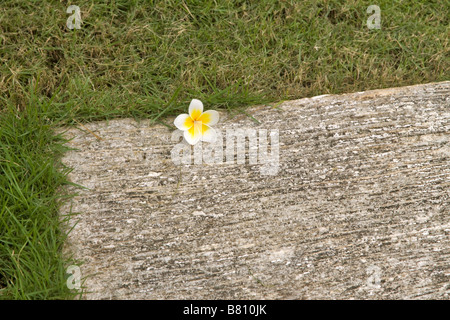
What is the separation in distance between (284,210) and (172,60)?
3.55ft

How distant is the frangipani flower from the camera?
2.19 metres

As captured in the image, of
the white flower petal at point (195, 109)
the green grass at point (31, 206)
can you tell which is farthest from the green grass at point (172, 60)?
the white flower petal at point (195, 109)

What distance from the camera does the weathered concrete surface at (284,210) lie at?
75.1 inches

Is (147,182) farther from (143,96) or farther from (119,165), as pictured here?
(143,96)

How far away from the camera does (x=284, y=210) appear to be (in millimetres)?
2049

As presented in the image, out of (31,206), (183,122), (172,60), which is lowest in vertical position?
(31,206)

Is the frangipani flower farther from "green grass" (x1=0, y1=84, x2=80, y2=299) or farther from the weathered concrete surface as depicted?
"green grass" (x1=0, y1=84, x2=80, y2=299)

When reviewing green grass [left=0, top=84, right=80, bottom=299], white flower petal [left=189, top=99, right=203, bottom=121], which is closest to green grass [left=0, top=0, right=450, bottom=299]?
Answer: green grass [left=0, top=84, right=80, bottom=299]

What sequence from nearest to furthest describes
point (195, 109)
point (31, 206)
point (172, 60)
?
point (31, 206) < point (195, 109) < point (172, 60)

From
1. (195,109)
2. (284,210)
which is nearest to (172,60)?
(195,109)

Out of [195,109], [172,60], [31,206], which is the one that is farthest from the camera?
[172,60]

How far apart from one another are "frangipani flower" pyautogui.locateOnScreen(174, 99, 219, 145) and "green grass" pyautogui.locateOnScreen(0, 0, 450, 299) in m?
0.13

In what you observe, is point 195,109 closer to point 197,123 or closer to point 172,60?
point 197,123
